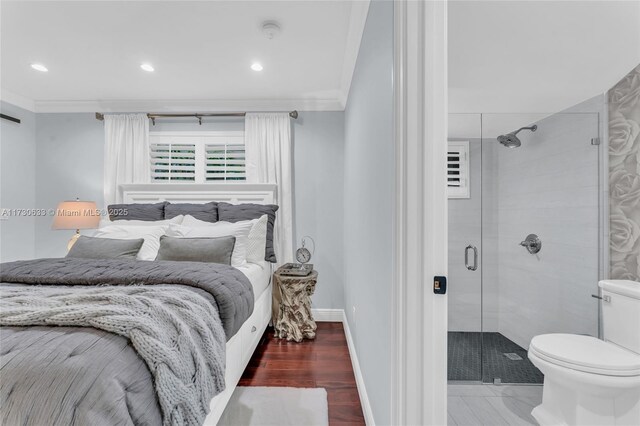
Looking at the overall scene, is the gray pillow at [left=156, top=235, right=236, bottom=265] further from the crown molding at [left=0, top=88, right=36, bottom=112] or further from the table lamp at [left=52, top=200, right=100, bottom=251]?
the crown molding at [left=0, top=88, right=36, bottom=112]

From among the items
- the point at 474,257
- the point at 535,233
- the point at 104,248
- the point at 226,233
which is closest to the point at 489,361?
the point at 474,257

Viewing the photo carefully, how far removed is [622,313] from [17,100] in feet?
18.5

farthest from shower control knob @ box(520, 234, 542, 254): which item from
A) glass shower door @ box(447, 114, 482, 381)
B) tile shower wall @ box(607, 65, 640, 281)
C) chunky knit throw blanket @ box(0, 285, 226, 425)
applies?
chunky knit throw blanket @ box(0, 285, 226, 425)

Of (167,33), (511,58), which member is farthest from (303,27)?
(511,58)

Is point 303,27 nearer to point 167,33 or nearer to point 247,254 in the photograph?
point 167,33

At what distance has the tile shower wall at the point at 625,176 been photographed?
1925mm

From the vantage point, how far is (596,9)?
1.80 meters

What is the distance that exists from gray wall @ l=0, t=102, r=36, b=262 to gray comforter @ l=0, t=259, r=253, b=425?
253cm

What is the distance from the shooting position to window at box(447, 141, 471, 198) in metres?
2.75

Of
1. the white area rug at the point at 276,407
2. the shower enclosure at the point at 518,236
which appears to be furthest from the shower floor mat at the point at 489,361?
the white area rug at the point at 276,407

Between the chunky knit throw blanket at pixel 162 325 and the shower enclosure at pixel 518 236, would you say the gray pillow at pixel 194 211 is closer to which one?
the chunky knit throw blanket at pixel 162 325

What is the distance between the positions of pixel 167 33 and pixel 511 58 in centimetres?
269

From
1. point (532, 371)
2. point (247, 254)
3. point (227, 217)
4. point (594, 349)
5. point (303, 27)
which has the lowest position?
point (532, 371)

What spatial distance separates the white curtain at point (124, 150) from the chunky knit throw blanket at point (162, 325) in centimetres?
230
